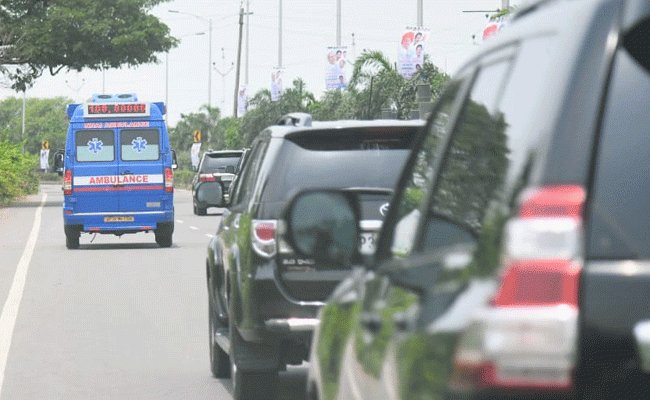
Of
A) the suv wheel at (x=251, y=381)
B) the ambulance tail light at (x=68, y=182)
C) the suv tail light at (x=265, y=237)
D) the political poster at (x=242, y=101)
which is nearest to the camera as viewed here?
the suv tail light at (x=265, y=237)

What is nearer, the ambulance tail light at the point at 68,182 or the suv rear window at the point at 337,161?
the suv rear window at the point at 337,161

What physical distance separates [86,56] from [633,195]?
61.1 m

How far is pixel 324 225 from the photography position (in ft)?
15.4

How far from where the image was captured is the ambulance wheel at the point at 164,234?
30484 millimetres

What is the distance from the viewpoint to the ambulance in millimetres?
30469

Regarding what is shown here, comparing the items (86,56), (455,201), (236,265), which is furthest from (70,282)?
(86,56)

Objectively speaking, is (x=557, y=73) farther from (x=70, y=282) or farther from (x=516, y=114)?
(x=70, y=282)

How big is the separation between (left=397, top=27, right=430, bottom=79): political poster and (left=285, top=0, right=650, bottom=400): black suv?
43.0 meters

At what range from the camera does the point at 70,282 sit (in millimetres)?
21859

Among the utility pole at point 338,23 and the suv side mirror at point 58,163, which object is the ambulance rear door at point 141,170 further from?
the utility pole at point 338,23

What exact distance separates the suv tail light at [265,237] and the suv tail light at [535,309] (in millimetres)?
6580

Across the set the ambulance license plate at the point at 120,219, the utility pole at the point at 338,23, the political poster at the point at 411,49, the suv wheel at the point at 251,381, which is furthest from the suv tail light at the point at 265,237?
the utility pole at the point at 338,23

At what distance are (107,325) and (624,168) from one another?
13020mm

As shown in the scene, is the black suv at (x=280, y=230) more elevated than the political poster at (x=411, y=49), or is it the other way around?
the political poster at (x=411, y=49)
